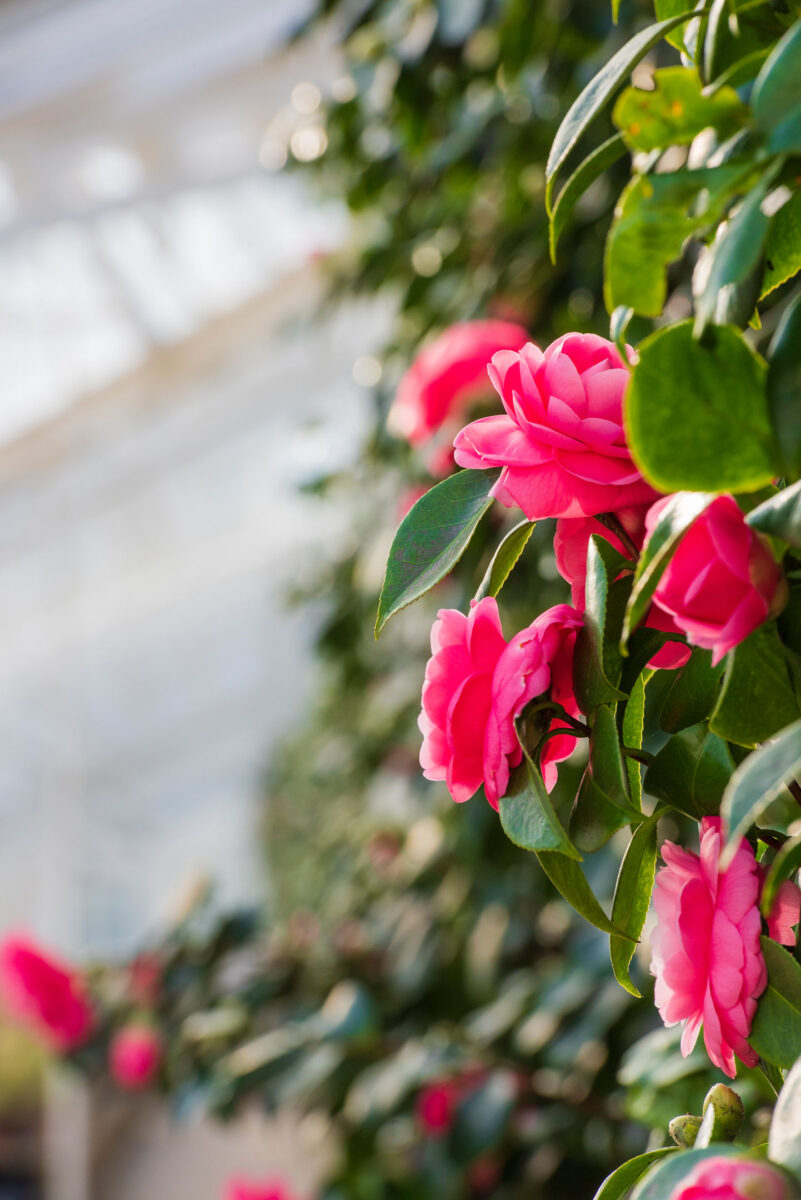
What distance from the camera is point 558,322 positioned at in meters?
1.12

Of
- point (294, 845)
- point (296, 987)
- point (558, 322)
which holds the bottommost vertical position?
point (294, 845)

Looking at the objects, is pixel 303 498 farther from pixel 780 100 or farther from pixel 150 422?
pixel 150 422

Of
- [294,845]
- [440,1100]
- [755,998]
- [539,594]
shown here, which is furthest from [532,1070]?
[294,845]

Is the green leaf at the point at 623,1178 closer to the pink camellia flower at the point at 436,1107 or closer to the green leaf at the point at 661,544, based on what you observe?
the green leaf at the point at 661,544

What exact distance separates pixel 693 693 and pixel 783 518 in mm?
96

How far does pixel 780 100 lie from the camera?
0.21 metres

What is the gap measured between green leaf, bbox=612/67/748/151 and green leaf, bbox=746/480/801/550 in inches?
2.4

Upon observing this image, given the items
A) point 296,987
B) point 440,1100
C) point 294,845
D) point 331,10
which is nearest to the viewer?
point 331,10

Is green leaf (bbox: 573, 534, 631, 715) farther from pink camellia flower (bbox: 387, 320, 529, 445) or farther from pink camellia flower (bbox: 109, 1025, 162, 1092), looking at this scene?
pink camellia flower (bbox: 109, 1025, 162, 1092)

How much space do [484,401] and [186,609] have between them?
4.41 m

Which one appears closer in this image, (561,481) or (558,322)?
(561,481)

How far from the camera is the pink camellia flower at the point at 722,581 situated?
229 mm

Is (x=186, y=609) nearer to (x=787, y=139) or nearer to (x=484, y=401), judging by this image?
(x=484, y=401)

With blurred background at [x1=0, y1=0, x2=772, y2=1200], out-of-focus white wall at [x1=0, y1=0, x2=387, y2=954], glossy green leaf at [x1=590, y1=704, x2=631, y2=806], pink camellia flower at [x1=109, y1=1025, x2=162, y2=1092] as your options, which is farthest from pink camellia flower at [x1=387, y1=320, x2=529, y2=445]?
pink camellia flower at [x1=109, y1=1025, x2=162, y2=1092]
